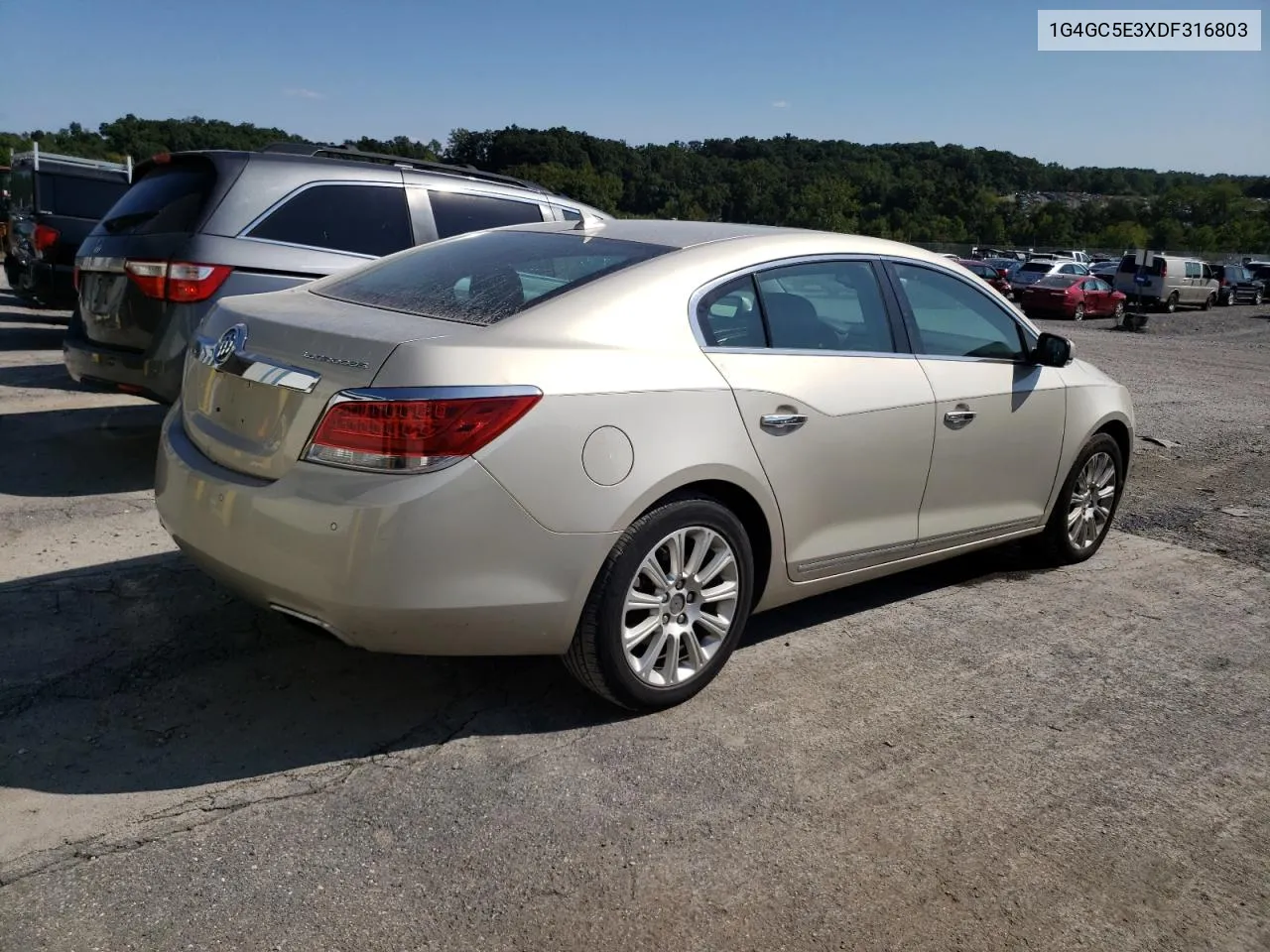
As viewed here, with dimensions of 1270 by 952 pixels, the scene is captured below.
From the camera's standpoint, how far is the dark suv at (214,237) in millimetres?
5742

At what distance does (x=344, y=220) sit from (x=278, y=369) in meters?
3.32

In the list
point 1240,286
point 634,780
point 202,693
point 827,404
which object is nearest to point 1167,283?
point 1240,286

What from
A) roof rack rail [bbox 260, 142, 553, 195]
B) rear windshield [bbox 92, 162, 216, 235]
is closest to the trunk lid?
rear windshield [bbox 92, 162, 216, 235]

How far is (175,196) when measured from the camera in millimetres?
6070

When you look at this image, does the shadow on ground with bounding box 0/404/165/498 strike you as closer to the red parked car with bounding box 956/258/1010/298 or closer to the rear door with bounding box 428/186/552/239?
the rear door with bounding box 428/186/552/239

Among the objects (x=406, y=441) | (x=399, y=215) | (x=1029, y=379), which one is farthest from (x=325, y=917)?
(x=399, y=215)

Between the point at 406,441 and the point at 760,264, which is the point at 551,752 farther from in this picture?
the point at 760,264

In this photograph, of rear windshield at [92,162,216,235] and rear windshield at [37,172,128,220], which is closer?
rear windshield at [92,162,216,235]

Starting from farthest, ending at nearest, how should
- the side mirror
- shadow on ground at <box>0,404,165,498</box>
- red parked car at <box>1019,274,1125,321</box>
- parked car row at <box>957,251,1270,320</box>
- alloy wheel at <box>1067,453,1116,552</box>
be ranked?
parked car row at <box>957,251,1270,320</box> < red parked car at <box>1019,274,1125,321</box> < shadow on ground at <box>0,404,165,498</box> < alloy wheel at <box>1067,453,1116,552</box> < the side mirror

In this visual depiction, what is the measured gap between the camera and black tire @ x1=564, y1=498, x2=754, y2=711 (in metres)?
3.35

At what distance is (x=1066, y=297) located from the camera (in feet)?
101

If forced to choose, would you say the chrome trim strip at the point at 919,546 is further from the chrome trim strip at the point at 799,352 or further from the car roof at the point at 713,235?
the car roof at the point at 713,235

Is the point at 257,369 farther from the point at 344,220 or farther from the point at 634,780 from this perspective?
the point at 344,220

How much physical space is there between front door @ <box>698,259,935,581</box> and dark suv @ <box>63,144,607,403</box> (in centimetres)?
314
